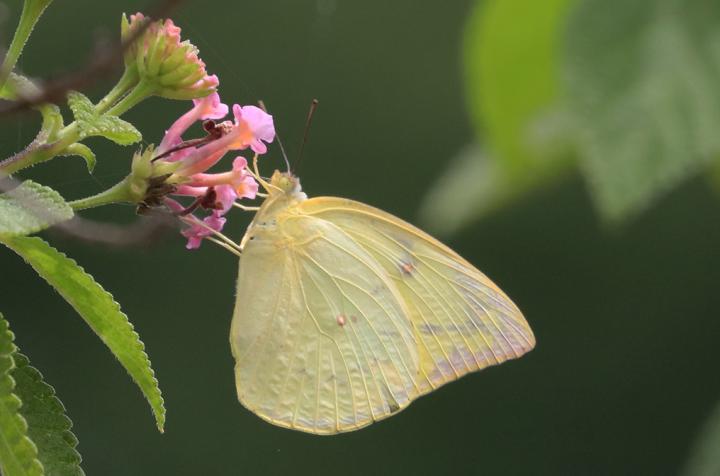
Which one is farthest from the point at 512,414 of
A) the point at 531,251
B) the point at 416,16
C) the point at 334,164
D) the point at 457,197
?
the point at 457,197

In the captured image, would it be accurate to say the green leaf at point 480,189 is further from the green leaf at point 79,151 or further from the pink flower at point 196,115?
the green leaf at point 79,151

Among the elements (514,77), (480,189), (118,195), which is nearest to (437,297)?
(480,189)

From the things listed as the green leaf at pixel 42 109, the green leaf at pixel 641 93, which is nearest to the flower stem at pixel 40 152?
the green leaf at pixel 42 109

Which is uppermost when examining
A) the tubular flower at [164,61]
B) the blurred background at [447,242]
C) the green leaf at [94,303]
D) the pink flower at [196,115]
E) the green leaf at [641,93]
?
the green leaf at [641,93]

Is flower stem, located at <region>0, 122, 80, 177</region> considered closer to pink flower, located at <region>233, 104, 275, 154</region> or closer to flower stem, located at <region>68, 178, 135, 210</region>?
flower stem, located at <region>68, 178, 135, 210</region>

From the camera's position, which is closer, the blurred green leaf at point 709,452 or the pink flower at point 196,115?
the pink flower at point 196,115

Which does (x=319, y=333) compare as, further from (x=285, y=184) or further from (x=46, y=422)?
(x=46, y=422)

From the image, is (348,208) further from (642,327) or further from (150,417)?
(642,327)

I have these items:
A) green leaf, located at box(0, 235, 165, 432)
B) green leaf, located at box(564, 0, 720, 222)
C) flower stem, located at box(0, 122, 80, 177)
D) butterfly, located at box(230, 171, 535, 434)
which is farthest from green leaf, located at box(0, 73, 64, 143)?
butterfly, located at box(230, 171, 535, 434)
